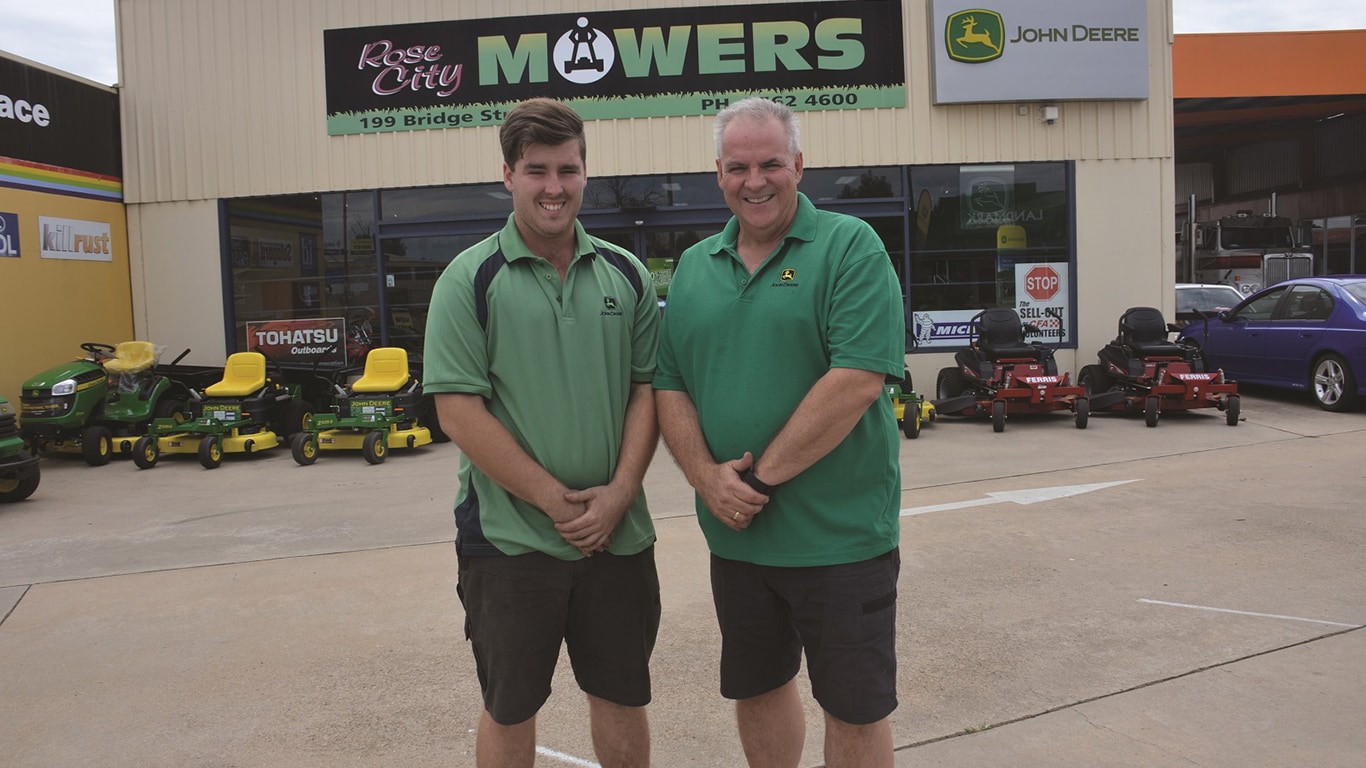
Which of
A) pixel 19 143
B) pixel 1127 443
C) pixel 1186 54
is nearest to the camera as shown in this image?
pixel 1127 443

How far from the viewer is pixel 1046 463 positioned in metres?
7.74

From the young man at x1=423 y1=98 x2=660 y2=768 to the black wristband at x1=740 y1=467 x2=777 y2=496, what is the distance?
0.92 feet

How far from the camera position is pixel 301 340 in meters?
11.9

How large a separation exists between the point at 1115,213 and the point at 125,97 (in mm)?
12368

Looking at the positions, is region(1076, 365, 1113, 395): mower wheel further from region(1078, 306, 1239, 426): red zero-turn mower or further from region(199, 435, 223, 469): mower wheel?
region(199, 435, 223, 469): mower wheel

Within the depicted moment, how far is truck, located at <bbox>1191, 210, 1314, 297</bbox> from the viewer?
19.2 metres

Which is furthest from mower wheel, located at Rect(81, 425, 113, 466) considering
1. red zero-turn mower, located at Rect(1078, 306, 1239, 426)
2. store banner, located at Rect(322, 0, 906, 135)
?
red zero-turn mower, located at Rect(1078, 306, 1239, 426)

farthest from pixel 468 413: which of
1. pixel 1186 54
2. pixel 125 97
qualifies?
pixel 1186 54

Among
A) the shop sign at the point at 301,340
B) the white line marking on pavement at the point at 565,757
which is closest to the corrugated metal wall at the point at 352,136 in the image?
the shop sign at the point at 301,340

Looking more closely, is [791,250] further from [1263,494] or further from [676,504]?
[1263,494]

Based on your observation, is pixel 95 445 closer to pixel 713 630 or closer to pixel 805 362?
pixel 713 630

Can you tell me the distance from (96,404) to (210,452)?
1.67 meters

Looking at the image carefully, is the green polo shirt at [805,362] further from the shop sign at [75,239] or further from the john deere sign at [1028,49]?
the shop sign at [75,239]

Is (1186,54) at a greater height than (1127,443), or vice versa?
(1186,54)
